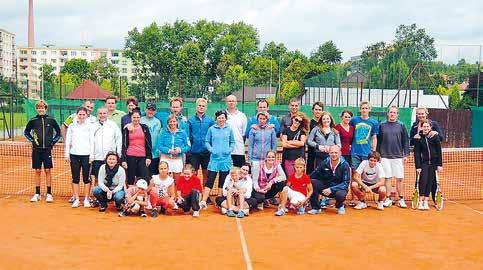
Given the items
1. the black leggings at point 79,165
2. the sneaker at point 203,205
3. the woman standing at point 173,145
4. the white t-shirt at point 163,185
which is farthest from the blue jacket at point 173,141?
the black leggings at point 79,165

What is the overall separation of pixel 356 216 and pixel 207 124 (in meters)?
2.86

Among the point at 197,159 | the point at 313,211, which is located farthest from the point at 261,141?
the point at 313,211

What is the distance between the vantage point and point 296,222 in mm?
8352

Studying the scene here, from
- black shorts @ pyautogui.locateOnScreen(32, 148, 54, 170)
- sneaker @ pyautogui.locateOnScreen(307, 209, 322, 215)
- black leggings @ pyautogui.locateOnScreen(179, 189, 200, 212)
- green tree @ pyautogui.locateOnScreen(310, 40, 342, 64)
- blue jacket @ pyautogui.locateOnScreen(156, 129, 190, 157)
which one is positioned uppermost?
green tree @ pyautogui.locateOnScreen(310, 40, 342, 64)

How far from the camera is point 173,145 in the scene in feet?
29.7

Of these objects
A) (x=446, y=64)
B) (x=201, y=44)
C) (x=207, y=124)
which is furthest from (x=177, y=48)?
(x=207, y=124)

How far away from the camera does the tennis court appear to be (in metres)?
6.18

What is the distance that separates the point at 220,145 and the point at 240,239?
217 cm

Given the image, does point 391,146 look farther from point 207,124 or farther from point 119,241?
point 119,241

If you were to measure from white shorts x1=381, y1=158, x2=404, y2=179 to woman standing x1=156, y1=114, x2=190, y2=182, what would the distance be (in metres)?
3.36

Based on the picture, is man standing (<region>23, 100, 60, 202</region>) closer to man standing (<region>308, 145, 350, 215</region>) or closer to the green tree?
man standing (<region>308, 145, 350, 215</region>)

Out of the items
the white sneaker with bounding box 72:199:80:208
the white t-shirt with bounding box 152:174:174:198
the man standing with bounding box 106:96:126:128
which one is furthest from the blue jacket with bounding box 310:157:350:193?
the white sneaker with bounding box 72:199:80:208

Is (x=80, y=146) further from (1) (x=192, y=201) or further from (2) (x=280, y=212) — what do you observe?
(2) (x=280, y=212)

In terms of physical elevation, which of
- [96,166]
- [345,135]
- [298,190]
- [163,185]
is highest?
[345,135]
